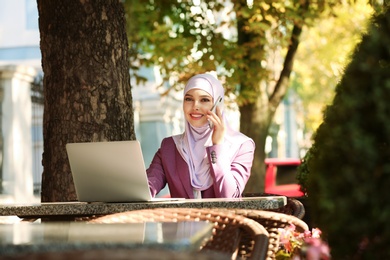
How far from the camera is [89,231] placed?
9.93 feet

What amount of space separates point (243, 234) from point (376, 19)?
4.30 feet

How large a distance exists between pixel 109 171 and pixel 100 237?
2503 millimetres

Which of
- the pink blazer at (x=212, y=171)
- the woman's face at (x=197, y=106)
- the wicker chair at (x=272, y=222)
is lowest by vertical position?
the wicker chair at (x=272, y=222)

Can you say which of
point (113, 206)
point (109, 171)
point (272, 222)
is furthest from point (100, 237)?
point (109, 171)

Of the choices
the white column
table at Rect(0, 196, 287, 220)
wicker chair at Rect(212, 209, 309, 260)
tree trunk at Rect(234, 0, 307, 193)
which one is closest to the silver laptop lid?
table at Rect(0, 196, 287, 220)

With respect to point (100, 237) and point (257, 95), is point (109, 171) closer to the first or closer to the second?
point (100, 237)

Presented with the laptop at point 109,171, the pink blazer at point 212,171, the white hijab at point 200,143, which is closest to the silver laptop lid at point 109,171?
the laptop at point 109,171

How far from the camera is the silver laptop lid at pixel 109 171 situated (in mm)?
5094

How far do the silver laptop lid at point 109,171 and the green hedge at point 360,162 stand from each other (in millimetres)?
1993

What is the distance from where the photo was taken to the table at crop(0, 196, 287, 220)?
4.98 m

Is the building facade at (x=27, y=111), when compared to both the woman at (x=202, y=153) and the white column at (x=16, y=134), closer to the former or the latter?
the white column at (x=16, y=134)

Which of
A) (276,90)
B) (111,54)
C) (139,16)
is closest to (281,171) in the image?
(276,90)

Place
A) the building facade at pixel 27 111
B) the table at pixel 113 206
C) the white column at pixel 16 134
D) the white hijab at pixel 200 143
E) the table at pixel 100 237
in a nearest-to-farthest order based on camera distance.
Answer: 1. the table at pixel 100 237
2. the table at pixel 113 206
3. the white hijab at pixel 200 143
4. the white column at pixel 16 134
5. the building facade at pixel 27 111

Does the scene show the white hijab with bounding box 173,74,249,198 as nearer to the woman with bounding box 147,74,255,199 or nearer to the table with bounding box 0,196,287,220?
the woman with bounding box 147,74,255,199
